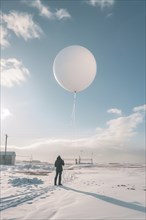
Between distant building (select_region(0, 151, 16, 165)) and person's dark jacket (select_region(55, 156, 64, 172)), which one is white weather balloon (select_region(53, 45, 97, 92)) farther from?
distant building (select_region(0, 151, 16, 165))

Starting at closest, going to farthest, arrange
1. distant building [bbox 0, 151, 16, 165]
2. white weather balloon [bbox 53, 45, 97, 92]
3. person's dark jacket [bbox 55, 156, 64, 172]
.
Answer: white weather balloon [bbox 53, 45, 97, 92]
person's dark jacket [bbox 55, 156, 64, 172]
distant building [bbox 0, 151, 16, 165]

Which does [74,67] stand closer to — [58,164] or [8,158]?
[58,164]

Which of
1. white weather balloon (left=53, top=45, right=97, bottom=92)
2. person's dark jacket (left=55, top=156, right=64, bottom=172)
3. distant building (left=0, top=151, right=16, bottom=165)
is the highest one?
white weather balloon (left=53, top=45, right=97, bottom=92)

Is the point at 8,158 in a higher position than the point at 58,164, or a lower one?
lower

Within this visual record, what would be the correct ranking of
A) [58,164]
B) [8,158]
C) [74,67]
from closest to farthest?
[74,67] → [58,164] → [8,158]

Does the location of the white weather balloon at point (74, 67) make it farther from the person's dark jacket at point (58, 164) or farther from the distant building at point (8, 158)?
the distant building at point (8, 158)

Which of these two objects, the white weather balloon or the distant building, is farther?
the distant building

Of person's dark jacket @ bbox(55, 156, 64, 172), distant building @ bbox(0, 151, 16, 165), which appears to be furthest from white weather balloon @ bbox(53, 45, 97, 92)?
distant building @ bbox(0, 151, 16, 165)

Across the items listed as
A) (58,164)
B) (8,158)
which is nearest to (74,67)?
(58,164)

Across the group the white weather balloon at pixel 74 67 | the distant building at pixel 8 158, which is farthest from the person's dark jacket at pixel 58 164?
the distant building at pixel 8 158

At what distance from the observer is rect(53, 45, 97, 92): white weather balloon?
42.3ft

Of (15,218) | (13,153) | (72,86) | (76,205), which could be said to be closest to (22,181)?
(72,86)

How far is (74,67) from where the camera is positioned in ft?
42.5

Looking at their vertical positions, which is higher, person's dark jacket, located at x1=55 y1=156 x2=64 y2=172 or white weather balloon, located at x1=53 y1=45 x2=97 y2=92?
white weather balloon, located at x1=53 y1=45 x2=97 y2=92
